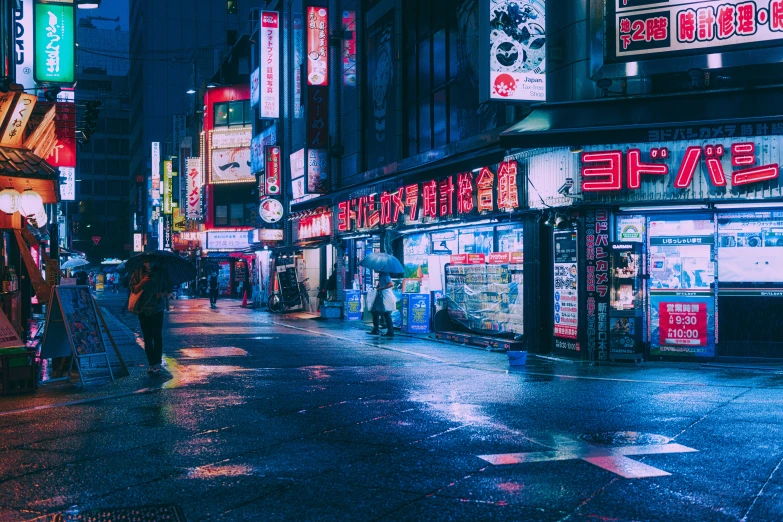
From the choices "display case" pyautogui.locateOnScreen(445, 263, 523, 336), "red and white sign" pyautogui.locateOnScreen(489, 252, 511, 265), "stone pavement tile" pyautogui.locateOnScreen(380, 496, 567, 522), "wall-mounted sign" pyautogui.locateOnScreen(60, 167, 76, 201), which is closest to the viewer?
"stone pavement tile" pyautogui.locateOnScreen(380, 496, 567, 522)

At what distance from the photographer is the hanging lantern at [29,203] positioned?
1466 cm

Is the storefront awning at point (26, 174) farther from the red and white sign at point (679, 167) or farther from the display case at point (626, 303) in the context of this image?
the display case at point (626, 303)

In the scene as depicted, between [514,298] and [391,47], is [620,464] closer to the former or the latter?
[514,298]

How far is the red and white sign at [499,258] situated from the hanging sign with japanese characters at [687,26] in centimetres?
548

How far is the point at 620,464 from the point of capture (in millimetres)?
7312

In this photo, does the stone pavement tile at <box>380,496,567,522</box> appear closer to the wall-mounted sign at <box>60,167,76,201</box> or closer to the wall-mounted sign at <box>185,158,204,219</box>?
the wall-mounted sign at <box>60,167,76,201</box>

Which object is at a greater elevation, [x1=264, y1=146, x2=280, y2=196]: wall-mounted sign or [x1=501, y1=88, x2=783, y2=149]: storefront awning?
[x1=264, y1=146, x2=280, y2=196]: wall-mounted sign

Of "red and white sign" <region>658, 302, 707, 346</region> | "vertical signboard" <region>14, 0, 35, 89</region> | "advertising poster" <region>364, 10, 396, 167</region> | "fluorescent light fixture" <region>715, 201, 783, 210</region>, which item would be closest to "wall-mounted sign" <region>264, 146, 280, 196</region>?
"advertising poster" <region>364, 10, 396, 167</region>

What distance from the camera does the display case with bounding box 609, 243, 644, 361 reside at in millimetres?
16719

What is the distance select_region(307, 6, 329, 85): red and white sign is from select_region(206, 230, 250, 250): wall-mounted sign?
98.4 feet

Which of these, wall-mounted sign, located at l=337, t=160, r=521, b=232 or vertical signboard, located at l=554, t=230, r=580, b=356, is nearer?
vertical signboard, located at l=554, t=230, r=580, b=356

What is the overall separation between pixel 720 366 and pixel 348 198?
17.7 meters

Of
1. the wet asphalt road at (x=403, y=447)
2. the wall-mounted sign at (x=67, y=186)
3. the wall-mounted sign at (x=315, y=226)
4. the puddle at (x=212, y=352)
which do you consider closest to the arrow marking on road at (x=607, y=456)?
the wet asphalt road at (x=403, y=447)

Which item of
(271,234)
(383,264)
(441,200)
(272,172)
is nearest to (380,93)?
(441,200)
